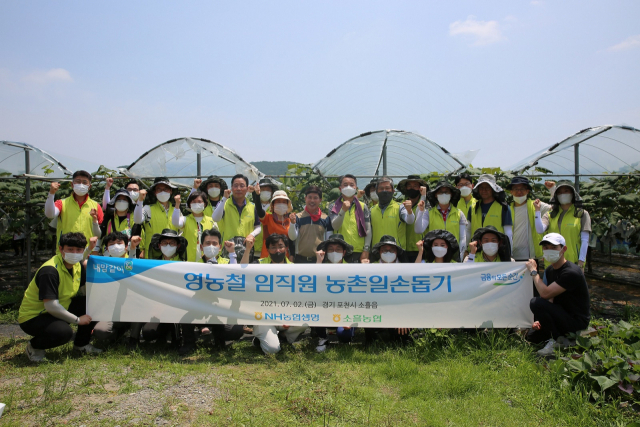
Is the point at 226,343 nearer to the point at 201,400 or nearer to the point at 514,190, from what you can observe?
the point at 201,400

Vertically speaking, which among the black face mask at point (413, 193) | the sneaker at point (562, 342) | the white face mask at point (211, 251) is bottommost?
the sneaker at point (562, 342)

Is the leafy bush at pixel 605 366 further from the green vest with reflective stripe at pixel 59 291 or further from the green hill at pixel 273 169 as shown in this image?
the green hill at pixel 273 169

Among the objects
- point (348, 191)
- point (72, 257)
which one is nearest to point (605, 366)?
point (348, 191)

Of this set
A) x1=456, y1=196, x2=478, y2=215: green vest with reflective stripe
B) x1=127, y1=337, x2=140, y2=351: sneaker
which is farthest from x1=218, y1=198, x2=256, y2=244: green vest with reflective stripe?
x1=456, y1=196, x2=478, y2=215: green vest with reflective stripe

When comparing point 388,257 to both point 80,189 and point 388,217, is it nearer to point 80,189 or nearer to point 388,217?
point 388,217

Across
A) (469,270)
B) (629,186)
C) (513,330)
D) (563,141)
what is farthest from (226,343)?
(629,186)

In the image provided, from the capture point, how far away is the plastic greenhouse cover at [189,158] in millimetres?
8445

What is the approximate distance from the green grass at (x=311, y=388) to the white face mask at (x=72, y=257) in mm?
1075

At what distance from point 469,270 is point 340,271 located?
4.95 ft

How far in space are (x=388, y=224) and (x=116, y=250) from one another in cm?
360

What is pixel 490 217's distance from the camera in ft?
19.2

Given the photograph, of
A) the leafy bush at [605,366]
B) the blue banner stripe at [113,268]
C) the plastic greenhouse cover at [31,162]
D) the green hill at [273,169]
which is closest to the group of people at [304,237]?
the blue banner stripe at [113,268]

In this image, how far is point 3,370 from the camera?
4539 mm

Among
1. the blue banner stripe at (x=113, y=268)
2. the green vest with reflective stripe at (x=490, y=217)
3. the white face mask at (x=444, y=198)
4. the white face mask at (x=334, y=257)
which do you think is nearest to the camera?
the blue banner stripe at (x=113, y=268)
